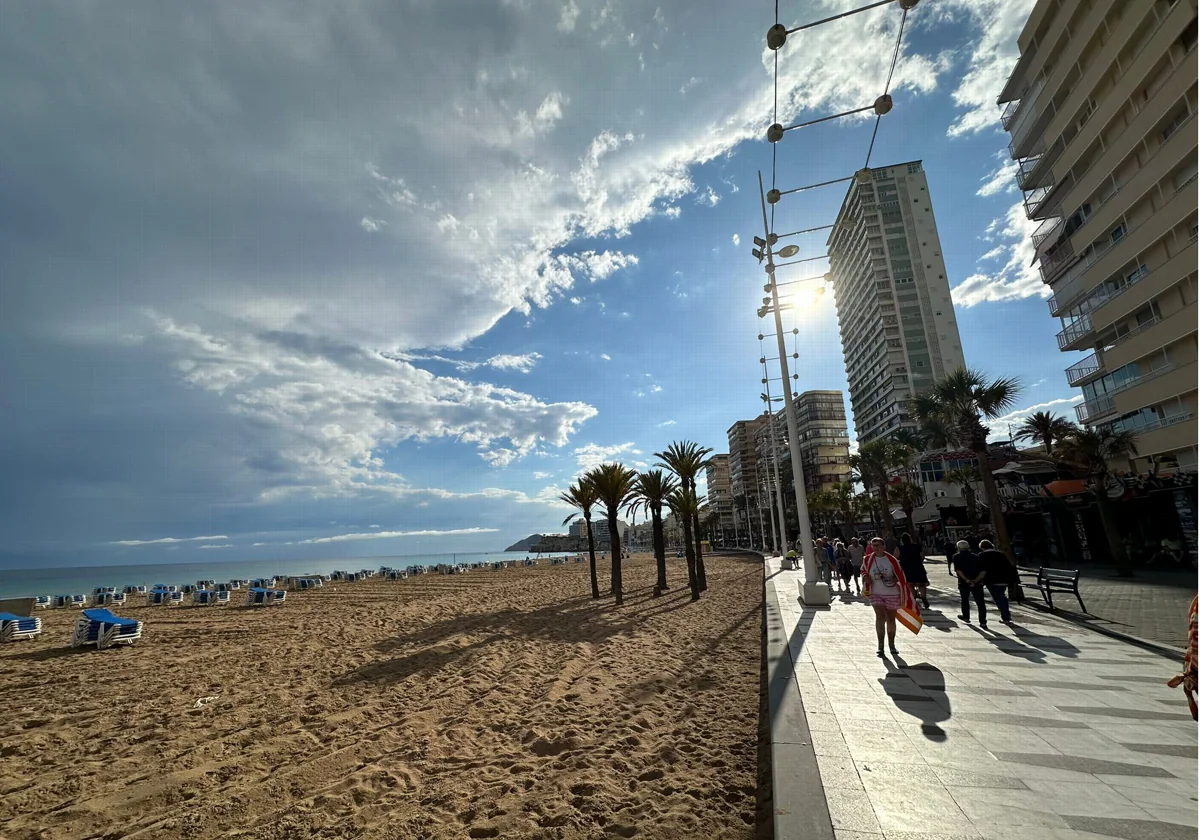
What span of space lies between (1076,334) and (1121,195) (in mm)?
7796

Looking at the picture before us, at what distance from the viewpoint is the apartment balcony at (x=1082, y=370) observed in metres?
27.2

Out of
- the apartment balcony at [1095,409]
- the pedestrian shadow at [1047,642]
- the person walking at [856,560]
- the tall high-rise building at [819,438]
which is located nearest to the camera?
the pedestrian shadow at [1047,642]

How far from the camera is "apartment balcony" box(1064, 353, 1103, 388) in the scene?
2725 cm

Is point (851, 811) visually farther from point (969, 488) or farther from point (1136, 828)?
point (969, 488)

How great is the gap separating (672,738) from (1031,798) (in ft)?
10.7

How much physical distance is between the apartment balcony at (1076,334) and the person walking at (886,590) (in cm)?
2967

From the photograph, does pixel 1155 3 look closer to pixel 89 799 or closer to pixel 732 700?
pixel 732 700

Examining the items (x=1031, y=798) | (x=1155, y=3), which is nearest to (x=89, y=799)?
(x=1031, y=798)

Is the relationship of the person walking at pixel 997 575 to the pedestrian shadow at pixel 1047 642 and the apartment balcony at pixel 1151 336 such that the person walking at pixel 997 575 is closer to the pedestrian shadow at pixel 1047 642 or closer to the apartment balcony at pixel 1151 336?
the pedestrian shadow at pixel 1047 642

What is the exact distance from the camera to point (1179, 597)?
11.6 meters

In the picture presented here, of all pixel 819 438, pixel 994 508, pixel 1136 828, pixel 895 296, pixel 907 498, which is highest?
pixel 895 296

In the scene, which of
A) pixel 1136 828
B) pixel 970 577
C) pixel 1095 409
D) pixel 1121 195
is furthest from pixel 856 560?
pixel 1121 195

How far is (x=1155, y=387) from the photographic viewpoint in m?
22.3

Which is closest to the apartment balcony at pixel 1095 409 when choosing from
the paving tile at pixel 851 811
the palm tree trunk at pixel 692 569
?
the palm tree trunk at pixel 692 569
